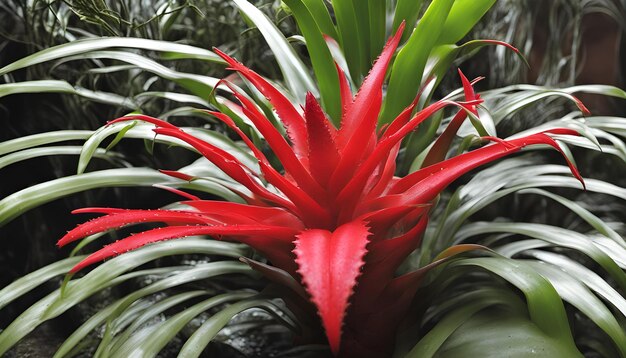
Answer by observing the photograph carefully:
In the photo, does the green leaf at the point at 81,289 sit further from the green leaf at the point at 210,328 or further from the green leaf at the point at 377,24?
the green leaf at the point at 377,24

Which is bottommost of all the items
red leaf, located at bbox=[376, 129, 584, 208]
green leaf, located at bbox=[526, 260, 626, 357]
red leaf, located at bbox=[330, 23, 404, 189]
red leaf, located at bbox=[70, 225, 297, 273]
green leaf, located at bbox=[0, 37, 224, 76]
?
green leaf, located at bbox=[526, 260, 626, 357]

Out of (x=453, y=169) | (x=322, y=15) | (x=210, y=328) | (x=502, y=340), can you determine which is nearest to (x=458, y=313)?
(x=502, y=340)

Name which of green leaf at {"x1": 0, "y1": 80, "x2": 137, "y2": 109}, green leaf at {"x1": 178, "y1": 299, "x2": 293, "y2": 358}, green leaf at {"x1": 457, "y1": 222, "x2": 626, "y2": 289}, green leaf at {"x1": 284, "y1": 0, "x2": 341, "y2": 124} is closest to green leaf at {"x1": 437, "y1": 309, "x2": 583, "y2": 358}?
green leaf at {"x1": 457, "y1": 222, "x2": 626, "y2": 289}

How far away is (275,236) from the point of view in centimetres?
66

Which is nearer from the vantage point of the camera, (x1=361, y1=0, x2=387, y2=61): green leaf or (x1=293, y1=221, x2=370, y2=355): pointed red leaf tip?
(x1=293, y1=221, x2=370, y2=355): pointed red leaf tip

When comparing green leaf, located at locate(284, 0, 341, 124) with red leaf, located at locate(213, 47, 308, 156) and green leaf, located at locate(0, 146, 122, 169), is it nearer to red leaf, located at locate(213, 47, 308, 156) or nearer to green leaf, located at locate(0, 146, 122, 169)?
red leaf, located at locate(213, 47, 308, 156)

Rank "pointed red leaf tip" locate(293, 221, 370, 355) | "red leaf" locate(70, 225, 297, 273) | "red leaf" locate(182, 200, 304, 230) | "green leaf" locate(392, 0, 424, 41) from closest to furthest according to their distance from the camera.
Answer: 1. "pointed red leaf tip" locate(293, 221, 370, 355)
2. "red leaf" locate(70, 225, 297, 273)
3. "red leaf" locate(182, 200, 304, 230)
4. "green leaf" locate(392, 0, 424, 41)

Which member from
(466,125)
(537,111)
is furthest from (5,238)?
(537,111)

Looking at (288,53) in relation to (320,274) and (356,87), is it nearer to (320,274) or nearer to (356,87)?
(356,87)

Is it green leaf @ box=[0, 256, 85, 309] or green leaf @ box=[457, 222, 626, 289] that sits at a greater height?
green leaf @ box=[457, 222, 626, 289]

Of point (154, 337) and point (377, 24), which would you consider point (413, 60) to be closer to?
point (377, 24)

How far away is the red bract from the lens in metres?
0.64

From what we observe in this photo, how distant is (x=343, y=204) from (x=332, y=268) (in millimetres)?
178

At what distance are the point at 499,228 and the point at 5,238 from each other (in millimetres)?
976
